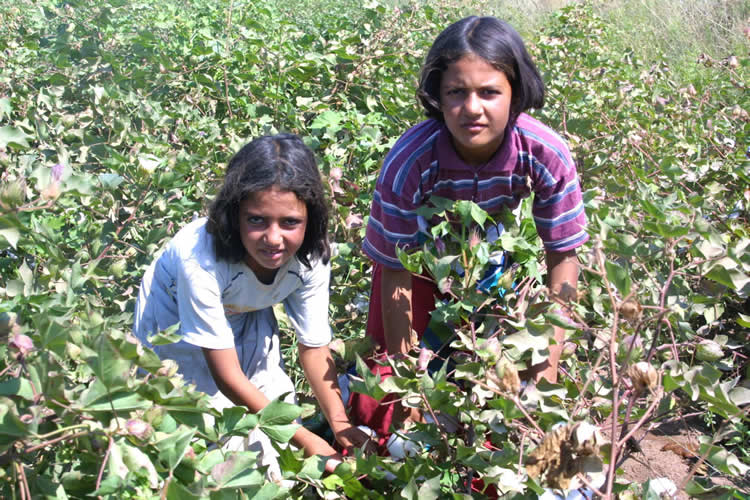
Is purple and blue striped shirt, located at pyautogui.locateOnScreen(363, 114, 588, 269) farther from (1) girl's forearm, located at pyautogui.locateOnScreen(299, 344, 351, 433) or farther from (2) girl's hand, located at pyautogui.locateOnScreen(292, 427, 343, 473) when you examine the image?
(2) girl's hand, located at pyautogui.locateOnScreen(292, 427, 343, 473)

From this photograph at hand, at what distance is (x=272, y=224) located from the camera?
1.76m

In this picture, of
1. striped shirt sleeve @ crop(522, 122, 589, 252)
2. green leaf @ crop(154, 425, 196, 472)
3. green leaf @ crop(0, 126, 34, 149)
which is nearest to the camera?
green leaf @ crop(154, 425, 196, 472)

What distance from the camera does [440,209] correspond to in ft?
5.24

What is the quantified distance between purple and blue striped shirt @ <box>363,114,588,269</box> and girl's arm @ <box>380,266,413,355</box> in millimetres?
55

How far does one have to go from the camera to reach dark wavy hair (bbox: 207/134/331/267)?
1751 millimetres

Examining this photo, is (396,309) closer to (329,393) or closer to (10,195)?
(329,393)

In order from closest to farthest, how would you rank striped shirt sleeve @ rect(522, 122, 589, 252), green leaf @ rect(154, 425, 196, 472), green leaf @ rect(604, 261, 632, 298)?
green leaf @ rect(154, 425, 196, 472) → green leaf @ rect(604, 261, 632, 298) → striped shirt sleeve @ rect(522, 122, 589, 252)

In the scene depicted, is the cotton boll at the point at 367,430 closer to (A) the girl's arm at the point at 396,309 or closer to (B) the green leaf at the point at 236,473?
(A) the girl's arm at the point at 396,309

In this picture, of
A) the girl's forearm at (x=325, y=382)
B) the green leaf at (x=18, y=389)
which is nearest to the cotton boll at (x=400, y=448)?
the girl's forearm at (x=325, y=382)

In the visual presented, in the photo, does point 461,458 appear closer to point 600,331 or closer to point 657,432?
point 600,331

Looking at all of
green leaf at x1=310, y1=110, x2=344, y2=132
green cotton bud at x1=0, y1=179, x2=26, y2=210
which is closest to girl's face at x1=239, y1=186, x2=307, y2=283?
green cotton bud at x1=0, y1=179, x2=26, y2=210

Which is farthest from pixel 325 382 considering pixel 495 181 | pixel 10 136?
pixel 10 136

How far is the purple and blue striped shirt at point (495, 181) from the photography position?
177cm

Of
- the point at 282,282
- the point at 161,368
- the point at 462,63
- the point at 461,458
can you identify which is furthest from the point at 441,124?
the point at 161,368
